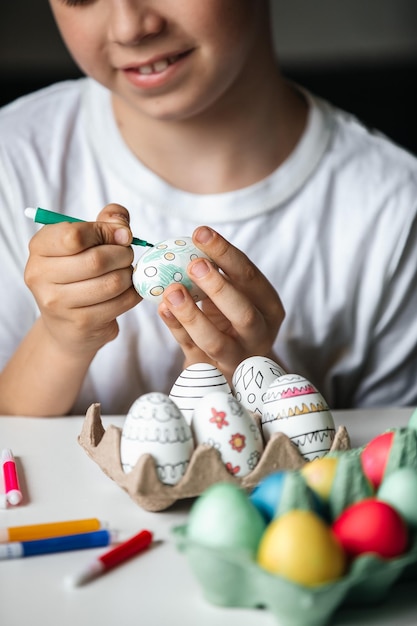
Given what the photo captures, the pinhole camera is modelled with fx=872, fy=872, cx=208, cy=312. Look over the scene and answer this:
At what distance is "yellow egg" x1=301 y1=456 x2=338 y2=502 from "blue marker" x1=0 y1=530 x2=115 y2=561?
0.45ft

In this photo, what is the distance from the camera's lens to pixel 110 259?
0.77 m

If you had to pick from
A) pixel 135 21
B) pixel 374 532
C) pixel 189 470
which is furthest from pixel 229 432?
pixel 135 21

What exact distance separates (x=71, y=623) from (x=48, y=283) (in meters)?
0.40

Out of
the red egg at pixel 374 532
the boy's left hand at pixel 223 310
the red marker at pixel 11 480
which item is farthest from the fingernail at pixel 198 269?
the red egg at pixel 374 532

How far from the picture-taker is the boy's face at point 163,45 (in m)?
0.89

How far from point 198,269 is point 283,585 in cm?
37

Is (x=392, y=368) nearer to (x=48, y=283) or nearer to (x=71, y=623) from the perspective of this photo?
(x=48, y=283)

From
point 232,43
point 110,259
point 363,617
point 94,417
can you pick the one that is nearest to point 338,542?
point 363,617

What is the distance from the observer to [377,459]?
0.57 m

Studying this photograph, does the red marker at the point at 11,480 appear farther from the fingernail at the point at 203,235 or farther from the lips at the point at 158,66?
the lips at the point at 158,66

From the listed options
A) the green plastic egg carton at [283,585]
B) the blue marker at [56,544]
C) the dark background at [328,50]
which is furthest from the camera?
the dark background at [328,50]

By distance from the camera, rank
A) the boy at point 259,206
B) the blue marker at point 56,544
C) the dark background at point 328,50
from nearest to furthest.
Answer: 1. the blue marker at point 56,544
2. the boy at point 259,206
3. the dark background at point 328,50

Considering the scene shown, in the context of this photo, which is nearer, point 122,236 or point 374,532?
point 374,532

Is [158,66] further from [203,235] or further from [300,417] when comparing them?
[300,417]
